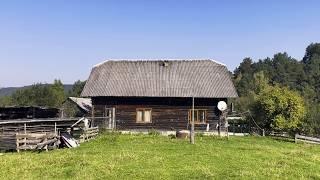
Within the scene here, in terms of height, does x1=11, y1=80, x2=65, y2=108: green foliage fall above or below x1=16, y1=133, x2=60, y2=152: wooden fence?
above

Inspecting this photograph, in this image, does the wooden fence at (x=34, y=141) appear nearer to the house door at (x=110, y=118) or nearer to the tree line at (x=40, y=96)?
the house door at (x=110, y=118)

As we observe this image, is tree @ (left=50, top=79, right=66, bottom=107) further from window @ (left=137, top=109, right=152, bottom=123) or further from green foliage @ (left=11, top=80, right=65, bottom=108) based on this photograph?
window @ (left=137, top=109, right=152, bottom=123)

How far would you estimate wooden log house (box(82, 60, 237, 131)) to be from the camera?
4453cm

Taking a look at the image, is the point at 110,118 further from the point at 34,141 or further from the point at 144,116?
the point at 34,141

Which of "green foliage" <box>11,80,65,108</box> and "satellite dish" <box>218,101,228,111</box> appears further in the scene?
"green foliage" <box>11,80,65,108</box>

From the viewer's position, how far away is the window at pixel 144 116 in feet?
147

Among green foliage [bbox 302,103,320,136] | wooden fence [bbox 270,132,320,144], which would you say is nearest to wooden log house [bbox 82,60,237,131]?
wooden fence [bbox 270,132,320,144]

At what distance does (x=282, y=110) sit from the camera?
4603cm

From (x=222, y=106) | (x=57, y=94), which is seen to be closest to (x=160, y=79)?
(x=222, y=106)

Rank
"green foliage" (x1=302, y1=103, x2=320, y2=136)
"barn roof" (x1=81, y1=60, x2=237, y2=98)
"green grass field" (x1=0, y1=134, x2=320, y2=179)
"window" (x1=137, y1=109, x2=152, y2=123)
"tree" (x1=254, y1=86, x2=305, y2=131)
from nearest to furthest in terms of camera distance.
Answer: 1. "green grass field" (x1=0, y1=134, x2=320, y2=179)
2. "barn roof" (x1=81, y1=60, x2=237, y2=98)
3. "window" (x1=137, y1=109, x2=152, y2=123)
4. "tree" (x1=254, y1=86, x2=305, y2=131)
5. "green foliage" (x1=302, y1=103, x2=320, y2=136)

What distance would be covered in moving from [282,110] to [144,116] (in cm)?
1222

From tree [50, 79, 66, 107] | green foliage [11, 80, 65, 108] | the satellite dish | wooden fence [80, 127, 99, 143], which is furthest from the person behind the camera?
green foliage [11, 80, 65, 108]

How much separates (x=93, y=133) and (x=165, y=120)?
9517 millimetres

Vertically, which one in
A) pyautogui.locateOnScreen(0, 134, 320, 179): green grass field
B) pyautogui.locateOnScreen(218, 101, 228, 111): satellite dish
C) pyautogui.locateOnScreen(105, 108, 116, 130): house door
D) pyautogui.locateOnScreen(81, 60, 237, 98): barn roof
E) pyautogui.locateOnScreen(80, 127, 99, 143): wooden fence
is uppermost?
pyautogui.locateOnScreen(81, 60, 237, 98): barn roof
